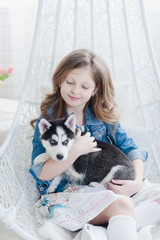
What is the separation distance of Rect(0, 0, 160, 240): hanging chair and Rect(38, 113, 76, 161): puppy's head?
347 mm

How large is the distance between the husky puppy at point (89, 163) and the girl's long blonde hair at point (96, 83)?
24 centimetres

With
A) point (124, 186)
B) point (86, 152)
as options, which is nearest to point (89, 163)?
point (86, 152)

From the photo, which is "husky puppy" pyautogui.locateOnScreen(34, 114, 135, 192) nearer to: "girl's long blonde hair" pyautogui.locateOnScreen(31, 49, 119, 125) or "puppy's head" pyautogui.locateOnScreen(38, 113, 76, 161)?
"puppy's head" pyautogui.locateOnScreen(38, 113, 76, 161)

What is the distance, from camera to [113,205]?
123cm

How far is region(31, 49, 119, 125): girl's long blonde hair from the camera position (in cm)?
148

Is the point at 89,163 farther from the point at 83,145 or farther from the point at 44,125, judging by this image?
the point at 44,125

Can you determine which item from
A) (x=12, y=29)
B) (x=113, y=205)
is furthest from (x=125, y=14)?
(x=12, y=29)

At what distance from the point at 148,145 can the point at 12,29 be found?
2.43 meters

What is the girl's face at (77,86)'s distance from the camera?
4.67 ft

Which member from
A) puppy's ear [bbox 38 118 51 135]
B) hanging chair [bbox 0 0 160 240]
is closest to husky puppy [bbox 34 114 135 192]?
puppy's ear [bbox 38 118 51 135]

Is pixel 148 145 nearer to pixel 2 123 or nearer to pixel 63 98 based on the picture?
pixel 63 98

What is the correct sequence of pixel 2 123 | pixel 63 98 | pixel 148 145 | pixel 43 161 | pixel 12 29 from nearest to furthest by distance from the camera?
pixel 43 161, pixel 63 98, pixel 148 145, pixel 2 123, pixel 12 29

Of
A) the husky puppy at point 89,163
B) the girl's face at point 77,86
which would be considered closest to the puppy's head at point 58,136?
the husky puppy at point 89,163

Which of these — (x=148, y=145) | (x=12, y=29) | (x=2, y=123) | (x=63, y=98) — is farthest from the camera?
(x=12, y=29)
